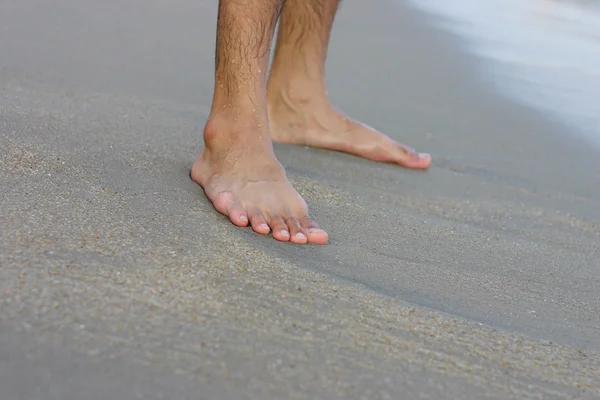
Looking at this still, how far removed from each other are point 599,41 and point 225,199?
355cm

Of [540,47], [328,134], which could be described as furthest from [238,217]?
[540,47]

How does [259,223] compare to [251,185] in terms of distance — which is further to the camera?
[251,185]

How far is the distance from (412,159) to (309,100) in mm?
368

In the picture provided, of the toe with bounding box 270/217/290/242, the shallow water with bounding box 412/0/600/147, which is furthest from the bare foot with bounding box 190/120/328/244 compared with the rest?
the shallow water with bounding box 412/0/600/147

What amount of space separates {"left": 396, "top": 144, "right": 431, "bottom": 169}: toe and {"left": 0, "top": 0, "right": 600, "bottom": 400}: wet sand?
0.05 metres

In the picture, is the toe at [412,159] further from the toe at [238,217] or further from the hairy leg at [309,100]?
the toe at [238,217]

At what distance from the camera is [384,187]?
2.07 metres

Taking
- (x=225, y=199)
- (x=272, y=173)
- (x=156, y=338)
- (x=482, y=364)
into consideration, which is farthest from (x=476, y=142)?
(x=156, y=338)

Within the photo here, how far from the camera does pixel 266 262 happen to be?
128 centimetres

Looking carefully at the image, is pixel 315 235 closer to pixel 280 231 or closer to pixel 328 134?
pixel 280 231

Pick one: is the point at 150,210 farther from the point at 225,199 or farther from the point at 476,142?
the point at 476,142

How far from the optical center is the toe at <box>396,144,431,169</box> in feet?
7.61

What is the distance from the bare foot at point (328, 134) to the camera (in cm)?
234

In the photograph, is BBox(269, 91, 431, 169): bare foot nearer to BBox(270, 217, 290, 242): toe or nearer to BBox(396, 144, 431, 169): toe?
BBox(396, 144, 431, 169): toe
